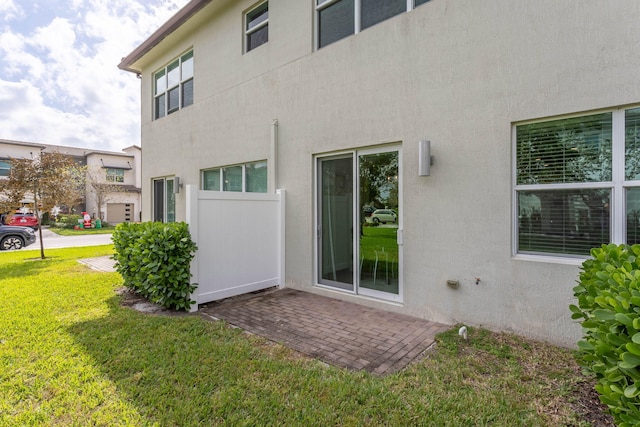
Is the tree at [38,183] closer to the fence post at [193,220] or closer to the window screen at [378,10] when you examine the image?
the fence post at [193,220]

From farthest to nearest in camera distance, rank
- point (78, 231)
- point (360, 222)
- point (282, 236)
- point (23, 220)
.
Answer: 1. point (78, 231)
2. point (23, 220)
3. point (282, 236)
4. point (360, 222)

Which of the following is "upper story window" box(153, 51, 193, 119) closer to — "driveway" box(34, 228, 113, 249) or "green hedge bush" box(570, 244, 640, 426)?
"driveway" box(34, 228, 113, 249)

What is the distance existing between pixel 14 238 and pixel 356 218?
17.1 metres

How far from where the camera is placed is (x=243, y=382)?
308cm

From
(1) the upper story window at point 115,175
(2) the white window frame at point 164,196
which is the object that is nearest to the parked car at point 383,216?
(2) the white window frame at point 164,196

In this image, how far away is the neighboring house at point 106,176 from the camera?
29.3m

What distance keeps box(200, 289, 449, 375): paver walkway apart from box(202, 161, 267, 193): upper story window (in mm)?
2712

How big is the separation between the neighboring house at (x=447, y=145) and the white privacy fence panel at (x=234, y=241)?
0.10 m

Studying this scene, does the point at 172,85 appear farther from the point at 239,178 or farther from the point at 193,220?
the point at 193,220

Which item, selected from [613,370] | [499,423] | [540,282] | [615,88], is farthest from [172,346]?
[615,88]

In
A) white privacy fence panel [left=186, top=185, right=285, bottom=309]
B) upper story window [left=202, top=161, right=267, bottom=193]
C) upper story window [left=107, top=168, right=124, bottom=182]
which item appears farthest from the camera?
upper story window [left=107, top=168, right=124, bottom=182]

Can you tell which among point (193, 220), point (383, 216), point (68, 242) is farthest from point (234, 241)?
point (68, 242)

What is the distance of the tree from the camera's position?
10.9 meters

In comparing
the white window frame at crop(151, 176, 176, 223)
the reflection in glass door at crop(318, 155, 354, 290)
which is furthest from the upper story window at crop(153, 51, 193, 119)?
the reflection in glass door at crop(318, 155, 354, 290)
